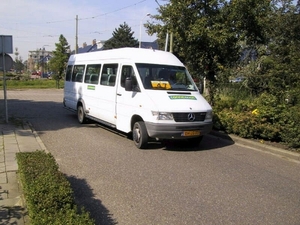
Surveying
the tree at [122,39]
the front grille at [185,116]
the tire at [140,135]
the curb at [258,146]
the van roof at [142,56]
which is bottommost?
the curb at [258,146]

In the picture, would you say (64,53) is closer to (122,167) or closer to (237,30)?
(237,30)

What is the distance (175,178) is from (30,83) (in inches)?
1463

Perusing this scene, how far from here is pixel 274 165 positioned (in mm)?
6746

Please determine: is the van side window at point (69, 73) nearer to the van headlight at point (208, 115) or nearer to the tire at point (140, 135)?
the tire at point (140, 135)

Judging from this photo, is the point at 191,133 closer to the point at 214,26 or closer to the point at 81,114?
the point at 214,26

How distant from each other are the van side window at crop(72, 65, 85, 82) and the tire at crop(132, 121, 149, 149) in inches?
174

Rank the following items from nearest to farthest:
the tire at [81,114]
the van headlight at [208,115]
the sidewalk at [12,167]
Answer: the sidewalk at [12,167] → the van headlight at [208,115] → the tire at [81,114]

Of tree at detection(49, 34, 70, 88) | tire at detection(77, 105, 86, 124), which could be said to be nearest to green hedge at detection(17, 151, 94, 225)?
tire at detection(77, 105, 86, 124)

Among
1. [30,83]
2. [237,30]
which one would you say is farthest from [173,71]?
[30,83]

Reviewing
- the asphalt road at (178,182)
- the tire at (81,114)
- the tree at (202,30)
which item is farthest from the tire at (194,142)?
the tire at (81,114)

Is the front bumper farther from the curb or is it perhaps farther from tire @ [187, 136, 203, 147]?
the curb

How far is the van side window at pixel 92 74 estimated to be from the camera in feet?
33.0

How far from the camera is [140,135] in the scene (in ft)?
24.8

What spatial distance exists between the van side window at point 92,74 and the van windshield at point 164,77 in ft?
7.42
